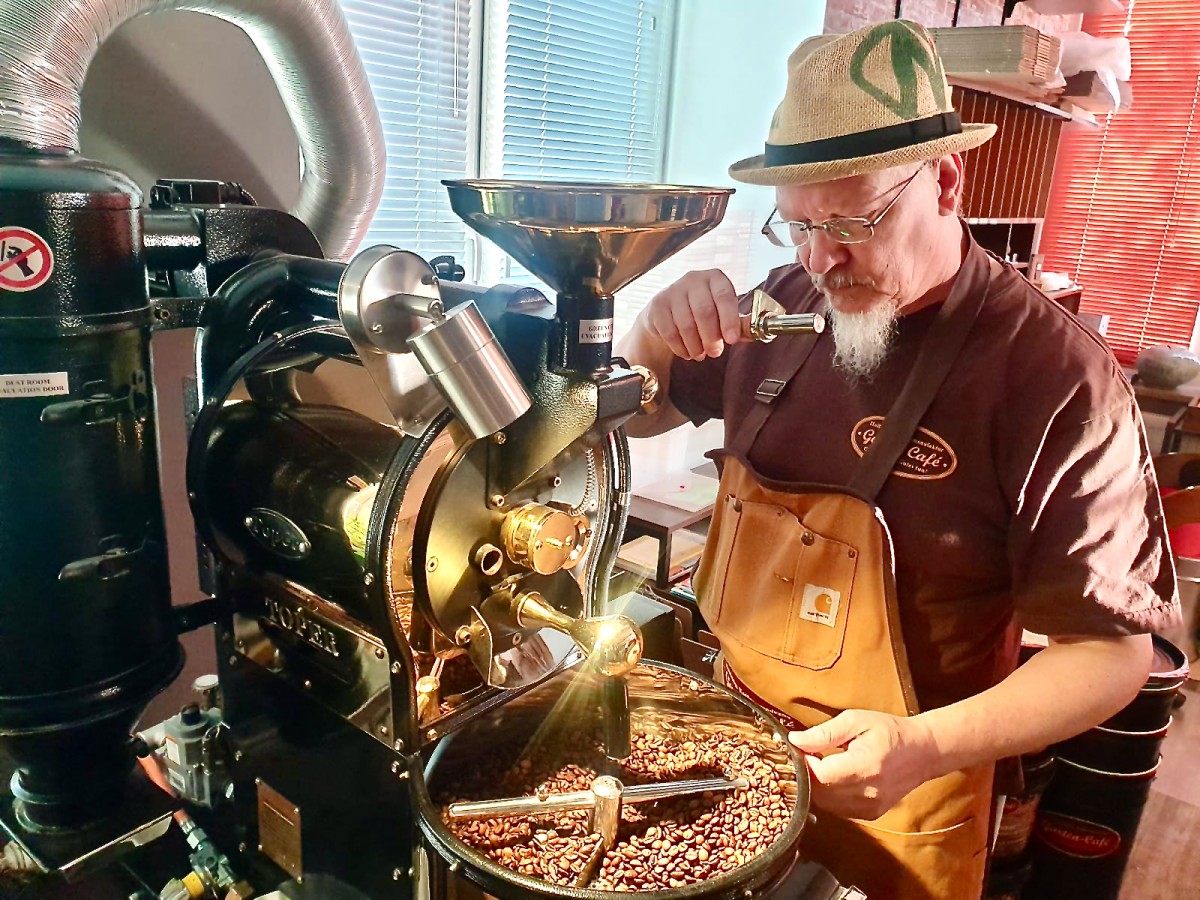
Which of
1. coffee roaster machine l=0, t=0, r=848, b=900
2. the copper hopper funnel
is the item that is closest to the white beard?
coffee roaster machine l=0, t=0, r=848, b=900

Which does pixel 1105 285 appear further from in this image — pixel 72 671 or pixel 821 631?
pixel 72 671

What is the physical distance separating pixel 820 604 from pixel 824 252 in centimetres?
50

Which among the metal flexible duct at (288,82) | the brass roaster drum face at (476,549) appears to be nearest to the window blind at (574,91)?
the metal flexible duct at (288,82)

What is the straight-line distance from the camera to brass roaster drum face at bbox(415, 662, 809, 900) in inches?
30.8

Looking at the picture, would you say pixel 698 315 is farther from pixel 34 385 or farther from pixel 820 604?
pixel 34 385

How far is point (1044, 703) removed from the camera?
1158mm

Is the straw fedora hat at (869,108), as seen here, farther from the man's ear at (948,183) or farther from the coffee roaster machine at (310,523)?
the coffee roaster machine at (310,523)

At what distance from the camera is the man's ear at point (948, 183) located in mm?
1288

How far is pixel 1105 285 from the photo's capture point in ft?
16.8

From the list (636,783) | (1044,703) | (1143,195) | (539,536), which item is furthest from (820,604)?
(1143,195)

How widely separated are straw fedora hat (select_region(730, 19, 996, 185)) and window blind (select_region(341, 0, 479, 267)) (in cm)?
102

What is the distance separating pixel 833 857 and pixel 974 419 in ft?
2.20

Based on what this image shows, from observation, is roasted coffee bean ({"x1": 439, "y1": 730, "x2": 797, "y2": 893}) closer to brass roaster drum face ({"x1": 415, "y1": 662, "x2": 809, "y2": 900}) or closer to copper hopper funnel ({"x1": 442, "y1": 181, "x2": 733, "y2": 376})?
brass roaster drum face ({"x1": 415, "y1": 662, "x2": 809, "y2": 900})

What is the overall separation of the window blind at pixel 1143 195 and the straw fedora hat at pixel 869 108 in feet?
14.3
